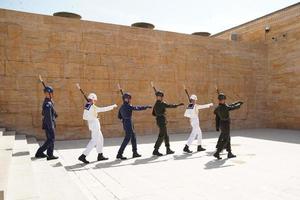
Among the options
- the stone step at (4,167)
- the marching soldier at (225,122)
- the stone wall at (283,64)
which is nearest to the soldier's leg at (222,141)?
the marching soldier at (225,122)

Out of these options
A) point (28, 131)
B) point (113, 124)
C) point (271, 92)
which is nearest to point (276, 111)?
point (271, 92)

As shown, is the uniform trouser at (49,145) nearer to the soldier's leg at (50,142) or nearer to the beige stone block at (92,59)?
the soldier's leg at (50,142)

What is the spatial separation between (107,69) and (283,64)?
8824mm

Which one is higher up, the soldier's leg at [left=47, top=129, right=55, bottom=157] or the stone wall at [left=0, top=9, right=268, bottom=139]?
the stone wall at [left=0, top=9, right=268, bottom=139]

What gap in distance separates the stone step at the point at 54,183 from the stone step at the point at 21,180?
200 millimetres

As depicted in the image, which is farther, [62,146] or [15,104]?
[15,104]

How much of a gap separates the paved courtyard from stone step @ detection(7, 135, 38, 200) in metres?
0.74

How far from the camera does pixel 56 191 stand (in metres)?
4.24

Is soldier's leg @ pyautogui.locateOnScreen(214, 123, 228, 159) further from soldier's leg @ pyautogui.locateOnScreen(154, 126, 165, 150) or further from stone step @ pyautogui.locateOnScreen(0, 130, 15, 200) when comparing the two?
stone step @ pyautogui.locateOnScreen(0, 130, 15, 200)

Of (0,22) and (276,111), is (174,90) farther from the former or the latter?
(0,22)

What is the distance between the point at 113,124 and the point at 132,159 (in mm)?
4322

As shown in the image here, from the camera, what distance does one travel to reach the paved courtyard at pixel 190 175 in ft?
14.7

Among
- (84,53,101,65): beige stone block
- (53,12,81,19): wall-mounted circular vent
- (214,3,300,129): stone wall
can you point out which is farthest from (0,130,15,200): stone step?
(214,3,300,129): stone wall

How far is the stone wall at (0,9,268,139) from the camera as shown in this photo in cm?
980
